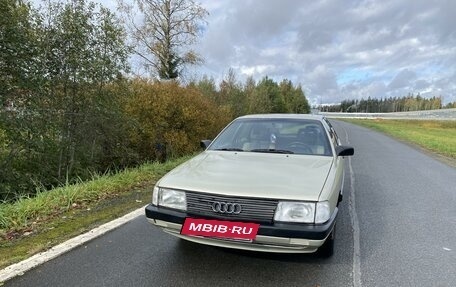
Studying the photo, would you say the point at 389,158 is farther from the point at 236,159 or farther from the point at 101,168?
the point at 236,159

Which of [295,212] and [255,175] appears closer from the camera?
[295,212]

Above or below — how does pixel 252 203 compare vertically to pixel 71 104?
below

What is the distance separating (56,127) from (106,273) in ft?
19.4

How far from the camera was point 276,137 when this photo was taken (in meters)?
5.27

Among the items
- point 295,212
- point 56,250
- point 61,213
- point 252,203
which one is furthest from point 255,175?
point 61,213

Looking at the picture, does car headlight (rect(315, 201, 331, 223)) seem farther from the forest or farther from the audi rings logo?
the forest

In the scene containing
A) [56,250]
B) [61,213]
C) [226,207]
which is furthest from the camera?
[61,213]

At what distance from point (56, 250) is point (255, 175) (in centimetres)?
227

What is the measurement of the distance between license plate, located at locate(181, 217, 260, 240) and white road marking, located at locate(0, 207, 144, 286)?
4.98 feet

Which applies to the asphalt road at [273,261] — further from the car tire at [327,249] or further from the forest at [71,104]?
the forest at [71,104]

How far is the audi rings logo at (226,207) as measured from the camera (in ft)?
11.5

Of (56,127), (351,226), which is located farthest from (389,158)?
(56,127)

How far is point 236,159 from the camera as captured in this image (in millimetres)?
4574

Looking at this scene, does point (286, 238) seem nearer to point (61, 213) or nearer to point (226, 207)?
point (226, 207)
